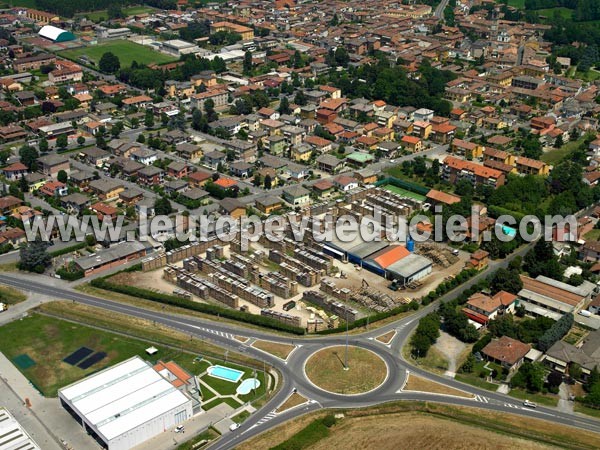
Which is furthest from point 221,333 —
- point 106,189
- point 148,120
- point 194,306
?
point 148,120

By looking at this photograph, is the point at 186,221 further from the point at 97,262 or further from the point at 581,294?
the point at 581,294

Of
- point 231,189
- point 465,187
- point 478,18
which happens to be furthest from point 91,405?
point 478,18

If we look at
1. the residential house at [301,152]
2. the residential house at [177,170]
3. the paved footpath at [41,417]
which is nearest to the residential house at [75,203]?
the residential house at [177,170]

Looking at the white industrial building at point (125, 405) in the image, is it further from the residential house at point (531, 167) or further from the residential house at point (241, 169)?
the residential house at point (531, 167)

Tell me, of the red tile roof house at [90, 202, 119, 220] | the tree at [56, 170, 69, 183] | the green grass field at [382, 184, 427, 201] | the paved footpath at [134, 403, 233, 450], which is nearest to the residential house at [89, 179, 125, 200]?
the red tile roof house at [90, 202, 119, 220]

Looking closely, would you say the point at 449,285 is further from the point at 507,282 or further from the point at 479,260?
the point at 479,260

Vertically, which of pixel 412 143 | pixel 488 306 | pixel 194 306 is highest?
pixel 412 143
